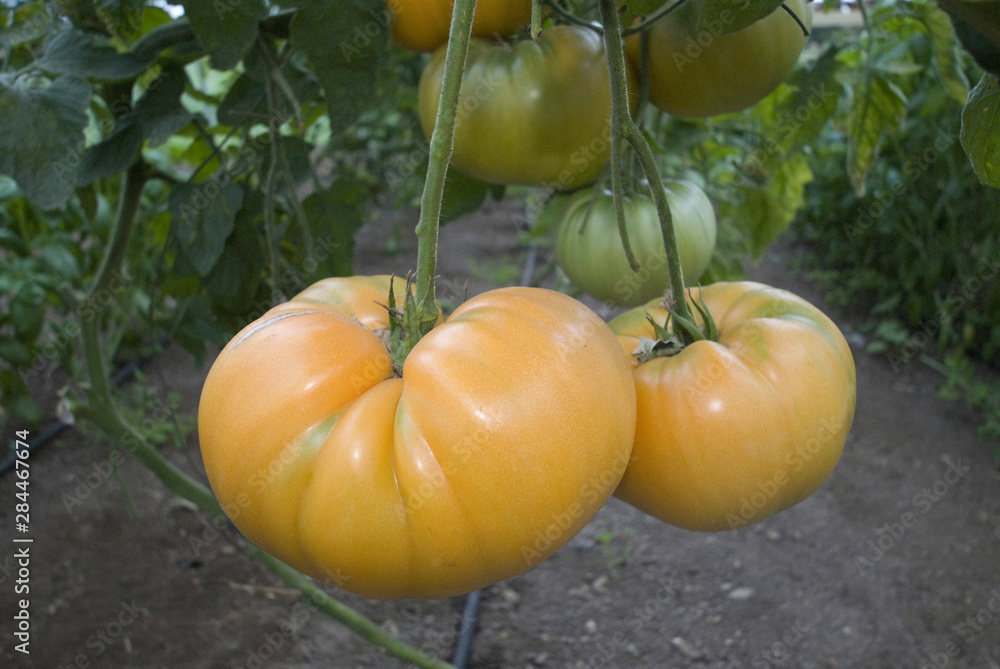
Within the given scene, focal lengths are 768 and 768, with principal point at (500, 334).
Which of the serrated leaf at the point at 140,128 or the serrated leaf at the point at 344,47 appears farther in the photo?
the serrated leaf at the point at 140,128

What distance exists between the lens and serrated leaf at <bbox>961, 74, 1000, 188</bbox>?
1.51 feet

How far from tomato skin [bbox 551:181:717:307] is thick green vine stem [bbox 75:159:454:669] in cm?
50

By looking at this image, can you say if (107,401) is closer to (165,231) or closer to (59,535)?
(165,231)

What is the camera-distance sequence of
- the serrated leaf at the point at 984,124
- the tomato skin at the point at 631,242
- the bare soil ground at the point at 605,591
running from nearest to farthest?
the serrated leaf at the point at 984,124 → the tomato skin at the point at 631,242 → the bare soil ground at the point at 605,591

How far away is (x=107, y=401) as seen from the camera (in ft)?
3.37

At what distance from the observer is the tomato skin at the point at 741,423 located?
498 millimetres

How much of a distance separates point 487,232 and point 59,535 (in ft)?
9.71

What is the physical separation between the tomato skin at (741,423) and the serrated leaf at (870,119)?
16.3 inches

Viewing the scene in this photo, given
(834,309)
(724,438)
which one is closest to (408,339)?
(724,438)

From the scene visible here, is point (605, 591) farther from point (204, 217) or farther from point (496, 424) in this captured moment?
point (496, 424)

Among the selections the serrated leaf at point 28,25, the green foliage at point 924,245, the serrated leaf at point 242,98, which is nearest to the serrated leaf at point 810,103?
the serrated leaf at point 242,98

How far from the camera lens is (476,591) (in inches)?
48.0

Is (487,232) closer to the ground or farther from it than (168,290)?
closer to the ground

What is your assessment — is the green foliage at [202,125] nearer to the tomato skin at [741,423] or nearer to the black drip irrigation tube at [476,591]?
the tomato skin at [741,423]
